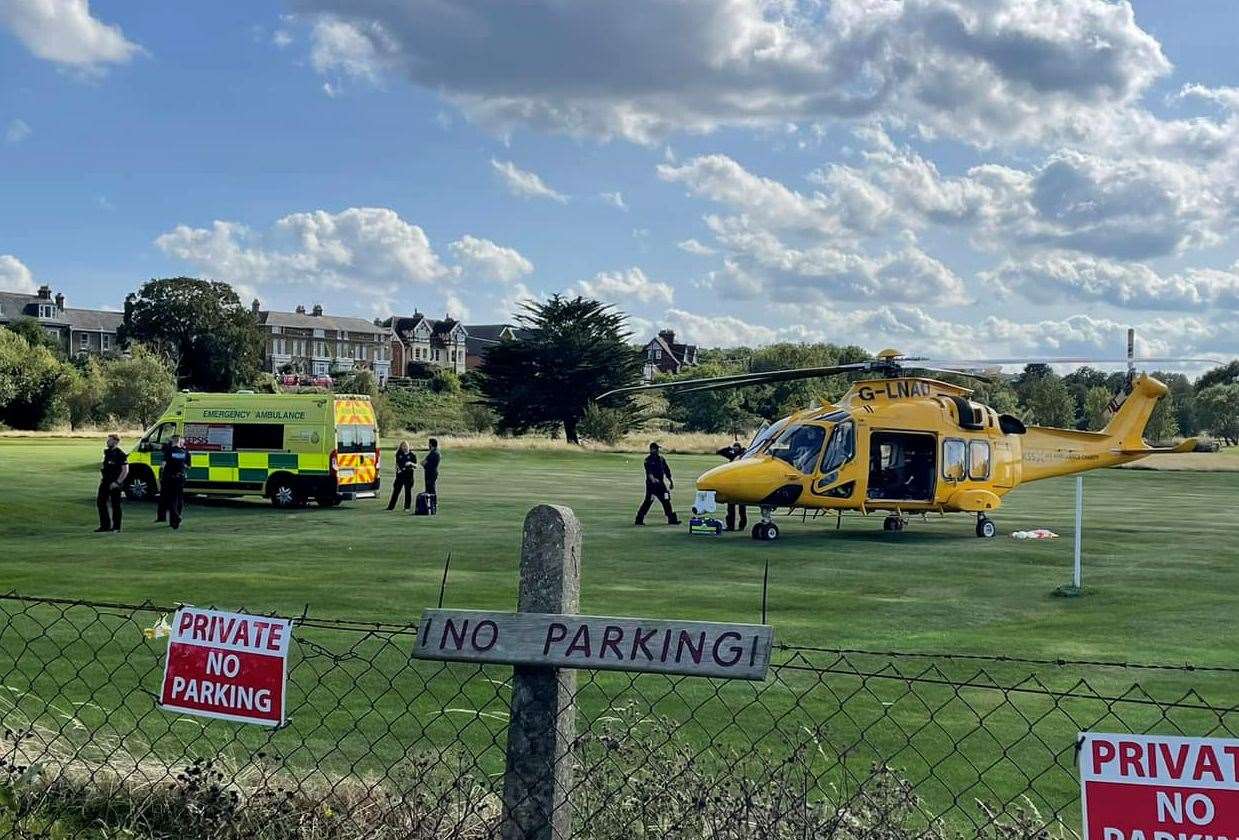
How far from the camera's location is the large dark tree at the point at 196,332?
325 ft

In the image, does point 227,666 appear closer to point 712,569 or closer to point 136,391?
point 712,569

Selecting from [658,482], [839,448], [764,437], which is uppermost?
[764,437]

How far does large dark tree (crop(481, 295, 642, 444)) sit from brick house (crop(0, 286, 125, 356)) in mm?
64435

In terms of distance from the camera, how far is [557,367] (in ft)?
241

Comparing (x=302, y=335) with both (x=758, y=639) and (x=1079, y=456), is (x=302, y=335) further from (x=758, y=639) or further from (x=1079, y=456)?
(x=758, y=639)

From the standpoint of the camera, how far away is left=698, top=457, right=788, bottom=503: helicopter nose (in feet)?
69.7

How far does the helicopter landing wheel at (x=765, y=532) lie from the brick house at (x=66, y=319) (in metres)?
114

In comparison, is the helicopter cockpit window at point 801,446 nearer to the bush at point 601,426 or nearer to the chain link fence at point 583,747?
the chain link fence at point 583,747

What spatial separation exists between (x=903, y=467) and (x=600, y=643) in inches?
754

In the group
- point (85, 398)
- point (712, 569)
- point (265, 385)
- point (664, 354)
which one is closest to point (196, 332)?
point (265, 385)

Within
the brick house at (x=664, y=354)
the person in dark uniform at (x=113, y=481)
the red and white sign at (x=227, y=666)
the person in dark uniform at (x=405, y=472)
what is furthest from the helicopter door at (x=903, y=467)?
the brick house at (x=664, y=354)

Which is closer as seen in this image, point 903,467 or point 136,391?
point 903,467

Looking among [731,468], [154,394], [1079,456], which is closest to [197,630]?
[731,468]

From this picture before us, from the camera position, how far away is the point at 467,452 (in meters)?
53.7
